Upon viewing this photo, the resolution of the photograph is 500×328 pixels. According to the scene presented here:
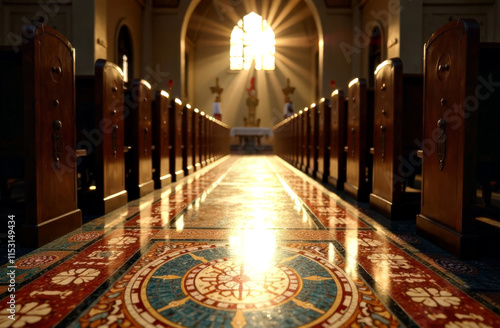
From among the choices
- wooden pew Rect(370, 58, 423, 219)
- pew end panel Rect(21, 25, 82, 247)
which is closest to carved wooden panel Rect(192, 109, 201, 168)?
wooden pew Rect(370, 58, 423, 219)

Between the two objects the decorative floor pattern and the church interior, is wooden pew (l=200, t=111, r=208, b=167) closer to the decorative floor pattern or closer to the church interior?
the church interior

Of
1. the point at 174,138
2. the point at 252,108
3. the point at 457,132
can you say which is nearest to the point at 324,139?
the point at 174,138

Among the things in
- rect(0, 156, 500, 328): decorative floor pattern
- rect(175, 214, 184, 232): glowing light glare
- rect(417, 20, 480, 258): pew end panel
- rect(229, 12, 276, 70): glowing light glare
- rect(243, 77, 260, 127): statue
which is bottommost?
rect(0, 156, 500, 328): decorative floor pattern

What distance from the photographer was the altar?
13.1m

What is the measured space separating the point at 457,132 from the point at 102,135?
2.39 metres

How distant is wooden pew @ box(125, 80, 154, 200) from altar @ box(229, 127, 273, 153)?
9421 mm

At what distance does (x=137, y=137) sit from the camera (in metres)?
3.55

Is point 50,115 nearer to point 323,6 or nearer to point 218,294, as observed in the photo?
point 218,294

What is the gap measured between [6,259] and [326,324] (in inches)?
59.1

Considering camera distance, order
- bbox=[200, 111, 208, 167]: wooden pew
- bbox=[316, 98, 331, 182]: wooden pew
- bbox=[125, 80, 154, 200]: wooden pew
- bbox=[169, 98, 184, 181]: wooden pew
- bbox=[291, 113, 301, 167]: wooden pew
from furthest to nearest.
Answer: bbox=[200, 111, 208, 167]: wooden pew
bbox=[291, 113, 301, 167]: wooden pew
bbox=[169, 98, 184, 181]: wooden pew
bbox=[316, 98, 331, 182]: wooden pew
bbox=[125, 80, 154, 200]: wooden pew

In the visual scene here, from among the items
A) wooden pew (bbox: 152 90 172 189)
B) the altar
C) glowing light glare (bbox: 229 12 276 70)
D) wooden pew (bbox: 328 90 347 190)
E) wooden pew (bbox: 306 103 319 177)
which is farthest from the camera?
glowing light glare (bbox: 229 12 276 70)

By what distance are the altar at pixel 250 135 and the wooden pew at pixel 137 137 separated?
9.42 meters

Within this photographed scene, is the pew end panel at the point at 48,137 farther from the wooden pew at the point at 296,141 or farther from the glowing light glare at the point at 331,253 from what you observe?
the wooden pew at the point at 296,141

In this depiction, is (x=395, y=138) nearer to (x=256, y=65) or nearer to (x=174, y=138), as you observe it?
(x=174, y=138)
